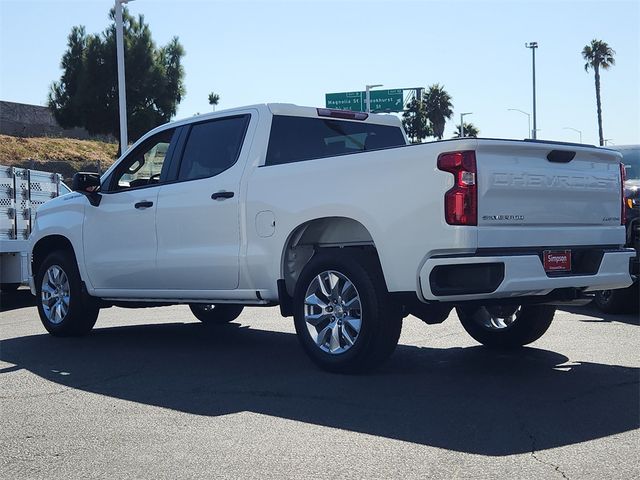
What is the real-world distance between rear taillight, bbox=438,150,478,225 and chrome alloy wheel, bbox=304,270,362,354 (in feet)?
3.44

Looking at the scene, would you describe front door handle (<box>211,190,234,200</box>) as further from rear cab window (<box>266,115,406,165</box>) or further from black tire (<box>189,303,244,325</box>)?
black tire (<box>189,303,244,325</box>)

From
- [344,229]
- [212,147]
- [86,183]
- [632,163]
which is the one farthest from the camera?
[632,163]

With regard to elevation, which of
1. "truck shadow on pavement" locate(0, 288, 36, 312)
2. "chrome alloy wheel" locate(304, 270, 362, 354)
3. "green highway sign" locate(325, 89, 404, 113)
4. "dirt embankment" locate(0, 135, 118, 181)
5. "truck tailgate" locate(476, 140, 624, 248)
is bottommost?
"truck shadow on pavement" locate(0, 288, 36, 312)

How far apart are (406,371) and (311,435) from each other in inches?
78.7

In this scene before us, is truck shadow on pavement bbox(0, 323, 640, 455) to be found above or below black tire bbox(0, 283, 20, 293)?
below

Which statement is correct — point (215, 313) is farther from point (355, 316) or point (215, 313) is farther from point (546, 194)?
point (546, 194)

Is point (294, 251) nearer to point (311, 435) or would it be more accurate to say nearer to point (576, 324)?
point (311, 435)

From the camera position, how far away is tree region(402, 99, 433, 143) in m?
81.7

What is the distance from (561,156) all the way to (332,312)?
6.64ft

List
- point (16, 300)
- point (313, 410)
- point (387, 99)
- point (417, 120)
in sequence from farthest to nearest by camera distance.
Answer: point (417, 120)
point (387, 99)
point (16, 300)
point (313, 410)

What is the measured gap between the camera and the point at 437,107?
8694 cm

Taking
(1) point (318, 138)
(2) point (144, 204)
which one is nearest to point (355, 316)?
(1) point (318, 138)

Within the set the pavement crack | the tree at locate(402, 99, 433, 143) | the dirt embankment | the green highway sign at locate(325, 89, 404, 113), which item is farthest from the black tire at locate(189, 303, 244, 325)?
the tree at locate(402, 99, 433, 143)

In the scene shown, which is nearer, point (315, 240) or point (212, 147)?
point (315, 240)
